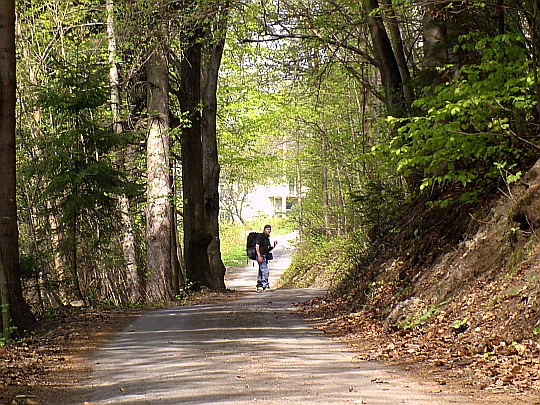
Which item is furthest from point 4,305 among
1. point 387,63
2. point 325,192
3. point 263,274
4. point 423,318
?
point 325,192

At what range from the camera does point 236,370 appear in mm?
8258

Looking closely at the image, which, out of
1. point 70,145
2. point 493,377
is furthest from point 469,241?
point 70,145

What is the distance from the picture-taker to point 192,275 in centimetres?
2433

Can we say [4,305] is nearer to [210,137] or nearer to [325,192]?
[210,137]

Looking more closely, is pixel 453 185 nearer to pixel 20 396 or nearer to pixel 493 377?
pixel 493 377

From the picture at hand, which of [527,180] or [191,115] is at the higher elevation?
[191,115]

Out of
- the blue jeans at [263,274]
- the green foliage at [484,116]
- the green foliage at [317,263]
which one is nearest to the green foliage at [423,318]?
the green foliage at [484,116]

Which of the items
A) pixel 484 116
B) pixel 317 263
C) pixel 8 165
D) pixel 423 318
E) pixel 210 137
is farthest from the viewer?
pixel 317 263

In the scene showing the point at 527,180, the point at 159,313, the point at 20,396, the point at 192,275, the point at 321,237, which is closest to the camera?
the point at 20,396

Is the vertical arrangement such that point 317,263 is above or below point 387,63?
below

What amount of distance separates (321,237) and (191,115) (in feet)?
42.1

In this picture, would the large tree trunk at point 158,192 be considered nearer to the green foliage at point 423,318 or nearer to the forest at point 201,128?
the forest at point 201,128

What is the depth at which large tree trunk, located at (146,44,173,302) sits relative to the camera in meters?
21.4

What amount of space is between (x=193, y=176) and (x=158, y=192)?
7.64 feet
